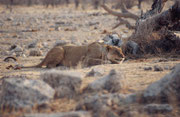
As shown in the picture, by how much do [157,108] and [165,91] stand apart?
43 centimetres

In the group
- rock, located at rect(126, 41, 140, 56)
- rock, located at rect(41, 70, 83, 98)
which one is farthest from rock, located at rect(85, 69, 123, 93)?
rock, located at rect(126, 41, 140, 56)

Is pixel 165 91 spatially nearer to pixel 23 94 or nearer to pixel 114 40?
pixel 23 94

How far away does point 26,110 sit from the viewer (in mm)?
3365

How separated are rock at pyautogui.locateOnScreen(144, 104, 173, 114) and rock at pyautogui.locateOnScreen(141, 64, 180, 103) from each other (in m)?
0.24

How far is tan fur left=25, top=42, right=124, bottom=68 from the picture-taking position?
782 cm

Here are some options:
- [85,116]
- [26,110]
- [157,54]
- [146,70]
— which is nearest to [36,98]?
[26,110]

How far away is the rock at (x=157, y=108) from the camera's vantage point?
3303 mm

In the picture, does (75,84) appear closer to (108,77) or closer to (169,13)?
(108,77)

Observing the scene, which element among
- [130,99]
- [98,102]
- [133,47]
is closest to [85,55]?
[133,47]

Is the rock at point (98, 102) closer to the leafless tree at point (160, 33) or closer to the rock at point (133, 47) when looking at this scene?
the leafless tree at point (160, 33)

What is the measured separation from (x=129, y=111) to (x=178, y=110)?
66 cm

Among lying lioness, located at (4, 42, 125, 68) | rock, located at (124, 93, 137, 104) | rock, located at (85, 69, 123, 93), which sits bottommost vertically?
lying lioness, located at (4, 42, 125, 68)

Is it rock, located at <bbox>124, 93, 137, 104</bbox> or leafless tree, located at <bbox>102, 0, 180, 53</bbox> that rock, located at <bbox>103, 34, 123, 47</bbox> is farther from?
rock, located at <bbox>124, 93, 137, 104</bbox>

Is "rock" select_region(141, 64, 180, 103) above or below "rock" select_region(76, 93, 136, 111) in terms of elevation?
above
